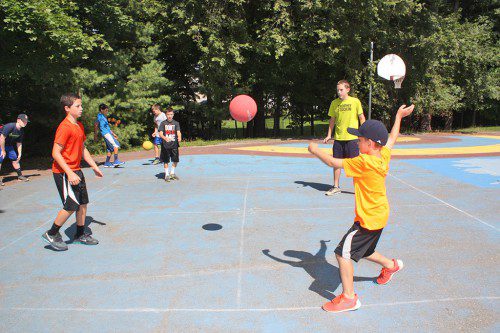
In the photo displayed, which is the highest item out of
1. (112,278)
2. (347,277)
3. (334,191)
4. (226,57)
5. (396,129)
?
(226,57)

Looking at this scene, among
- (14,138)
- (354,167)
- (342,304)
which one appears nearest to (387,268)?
(342,304)

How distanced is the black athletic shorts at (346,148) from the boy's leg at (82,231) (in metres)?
4.76

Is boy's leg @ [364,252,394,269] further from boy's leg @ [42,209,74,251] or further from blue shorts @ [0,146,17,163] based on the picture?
blue shorts @ [0,146,17,163]

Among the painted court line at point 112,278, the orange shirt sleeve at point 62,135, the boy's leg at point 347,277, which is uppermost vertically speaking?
Answer: the orange shirt sleeve at point 62,135

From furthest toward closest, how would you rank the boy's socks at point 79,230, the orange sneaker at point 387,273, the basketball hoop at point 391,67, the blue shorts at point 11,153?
1. the basketball hoop at point 391,67
2. the blue shorts at point 11,153
3. the boy's socks at point 79,230
4. the orange sneaker at point 387,273

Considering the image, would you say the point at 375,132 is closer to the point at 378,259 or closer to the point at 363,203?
the point at 363,203

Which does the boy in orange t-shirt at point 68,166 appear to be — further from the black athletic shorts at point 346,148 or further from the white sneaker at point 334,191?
the black athletic shorts at point 346,148

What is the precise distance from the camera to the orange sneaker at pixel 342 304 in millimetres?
3643

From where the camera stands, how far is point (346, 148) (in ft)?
26.0

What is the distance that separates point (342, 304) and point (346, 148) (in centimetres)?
467

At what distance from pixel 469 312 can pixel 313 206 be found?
3783 mm

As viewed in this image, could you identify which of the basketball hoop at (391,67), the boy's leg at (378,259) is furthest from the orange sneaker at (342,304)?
the basketball hoop at (391,67)

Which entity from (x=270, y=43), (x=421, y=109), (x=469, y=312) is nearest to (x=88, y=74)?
(x=270, y=43)

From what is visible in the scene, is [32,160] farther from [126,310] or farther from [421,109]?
[421,109]
